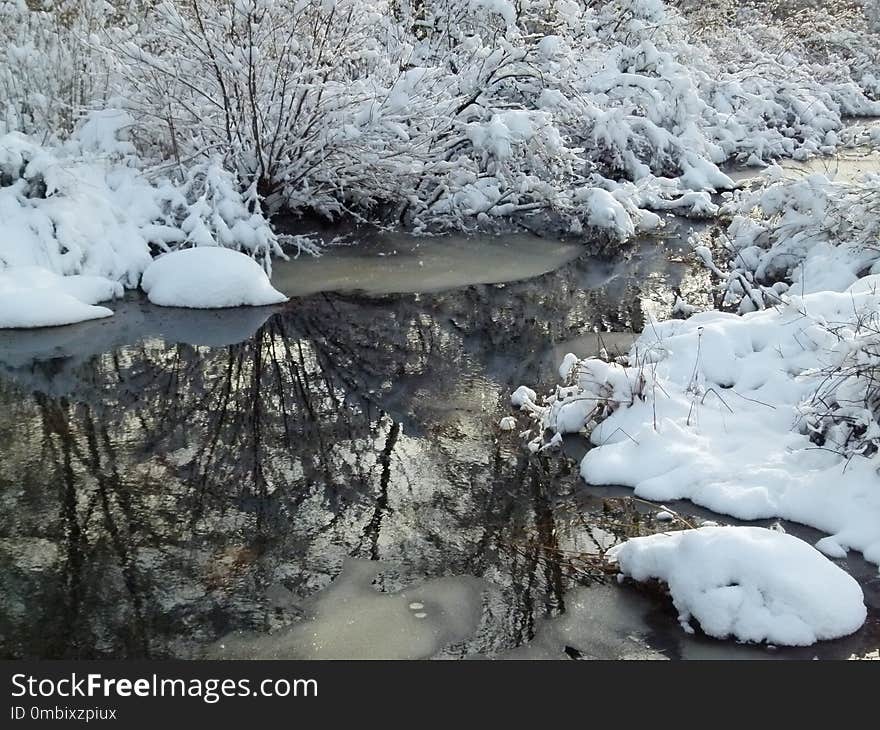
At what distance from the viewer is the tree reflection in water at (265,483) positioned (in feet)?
13.1

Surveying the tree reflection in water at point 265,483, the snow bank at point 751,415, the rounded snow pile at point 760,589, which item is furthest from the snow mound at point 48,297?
the rounded snow pile at point 760,589

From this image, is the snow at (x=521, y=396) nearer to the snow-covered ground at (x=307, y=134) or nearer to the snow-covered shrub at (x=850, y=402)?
the snow-covered shrub at (x=850, y=402)

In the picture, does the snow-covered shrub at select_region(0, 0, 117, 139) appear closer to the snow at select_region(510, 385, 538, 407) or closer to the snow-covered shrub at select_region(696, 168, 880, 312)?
the snow at select_region(510, 385, 538, 407)

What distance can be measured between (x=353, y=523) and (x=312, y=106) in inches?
270

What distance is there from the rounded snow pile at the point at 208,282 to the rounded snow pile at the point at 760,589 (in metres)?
5.22

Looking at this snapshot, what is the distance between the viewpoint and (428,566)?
4297 millimetres

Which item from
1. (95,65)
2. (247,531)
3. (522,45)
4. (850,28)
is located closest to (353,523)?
(247,531)

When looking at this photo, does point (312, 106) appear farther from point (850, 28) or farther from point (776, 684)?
point (850, 28)

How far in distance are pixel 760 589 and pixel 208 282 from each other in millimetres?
5790

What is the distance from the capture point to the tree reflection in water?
3990 mm

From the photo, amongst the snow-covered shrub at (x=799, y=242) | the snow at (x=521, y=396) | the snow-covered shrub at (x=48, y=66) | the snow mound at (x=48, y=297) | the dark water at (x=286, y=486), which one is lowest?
the dark water at (x=286, y=486)

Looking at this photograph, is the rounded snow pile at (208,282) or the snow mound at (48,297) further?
the rounded snow pile at (208,282)

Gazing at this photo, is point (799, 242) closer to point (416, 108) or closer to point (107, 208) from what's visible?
point (416, 108)

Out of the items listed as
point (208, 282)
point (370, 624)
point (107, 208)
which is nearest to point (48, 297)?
point (208, 282)
